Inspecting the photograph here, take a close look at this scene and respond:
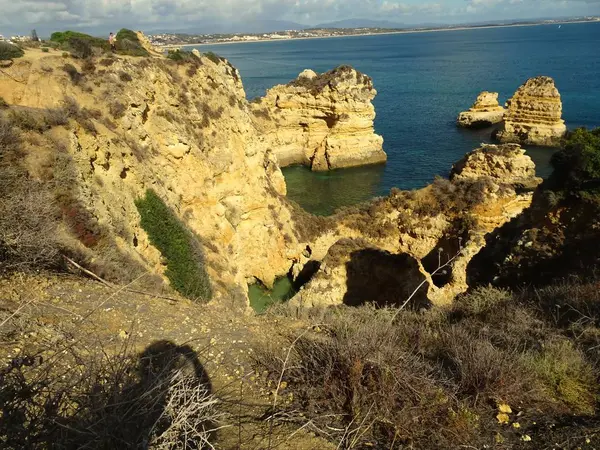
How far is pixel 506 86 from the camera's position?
286 ft

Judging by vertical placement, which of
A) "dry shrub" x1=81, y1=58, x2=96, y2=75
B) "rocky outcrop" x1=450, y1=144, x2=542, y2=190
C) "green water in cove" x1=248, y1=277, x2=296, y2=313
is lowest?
"green water in cove" x1=248, y1=277, x2=296, y2=313

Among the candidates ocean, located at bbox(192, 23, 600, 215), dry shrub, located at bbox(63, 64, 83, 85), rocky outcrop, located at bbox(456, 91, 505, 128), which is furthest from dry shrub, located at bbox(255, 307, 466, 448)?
rocky outcrop, located at bbox(456, 91, 505, 128)

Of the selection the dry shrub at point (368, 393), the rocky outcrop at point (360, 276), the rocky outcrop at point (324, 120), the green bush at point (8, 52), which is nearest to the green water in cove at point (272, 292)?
the rocky outcrop at point (360, 276)

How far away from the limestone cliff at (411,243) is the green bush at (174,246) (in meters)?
5.37

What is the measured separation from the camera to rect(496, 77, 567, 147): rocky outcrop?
53531mm

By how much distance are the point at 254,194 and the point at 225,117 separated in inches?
193

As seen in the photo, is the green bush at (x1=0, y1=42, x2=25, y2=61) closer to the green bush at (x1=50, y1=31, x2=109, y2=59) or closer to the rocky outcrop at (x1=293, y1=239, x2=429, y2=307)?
the green bush at (x1=50, y1=31, x2=109, y2=59)

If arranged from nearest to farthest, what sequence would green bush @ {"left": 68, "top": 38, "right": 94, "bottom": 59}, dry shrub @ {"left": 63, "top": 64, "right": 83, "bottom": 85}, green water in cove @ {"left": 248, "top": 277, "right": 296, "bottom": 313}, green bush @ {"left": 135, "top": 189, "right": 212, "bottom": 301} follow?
green bush @ {"left": 135, "top": 189, "right": 212, "bottom": 301} → dry shrub @ {"left": 63, "top": 64, "right": 83, "bottom": 85} → green bush @ {"left": 68, "top": 38, "right": 94, "bottom": 59} → green water in cove @ {"left": 248, "top": 277, "right": 296, "bottom": 313}

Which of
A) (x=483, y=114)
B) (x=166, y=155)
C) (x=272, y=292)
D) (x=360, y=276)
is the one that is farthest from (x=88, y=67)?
(x=483, y=114)

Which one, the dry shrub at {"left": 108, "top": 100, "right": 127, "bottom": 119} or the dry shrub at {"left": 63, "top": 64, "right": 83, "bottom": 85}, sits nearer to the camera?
the dry shrub at {"left": 108, "top": 100, "right": 127, "bottom": 119}

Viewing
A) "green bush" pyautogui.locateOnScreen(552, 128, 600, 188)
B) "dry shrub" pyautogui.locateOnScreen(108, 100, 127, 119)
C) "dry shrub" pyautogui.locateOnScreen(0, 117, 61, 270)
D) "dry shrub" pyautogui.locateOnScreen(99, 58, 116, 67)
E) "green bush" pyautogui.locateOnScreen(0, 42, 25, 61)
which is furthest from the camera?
"dry shrub" pyautogui.locateOnScreen(99, 58, 116, 67)

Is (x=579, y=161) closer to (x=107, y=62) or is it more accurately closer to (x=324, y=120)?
(x=107, y=62)

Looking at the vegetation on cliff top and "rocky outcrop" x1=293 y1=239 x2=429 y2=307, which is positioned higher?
the vegetation on cliff top

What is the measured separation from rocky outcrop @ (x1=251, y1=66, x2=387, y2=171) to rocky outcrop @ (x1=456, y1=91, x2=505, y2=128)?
68.8 ft
